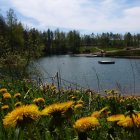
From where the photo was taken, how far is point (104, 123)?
2943 mm

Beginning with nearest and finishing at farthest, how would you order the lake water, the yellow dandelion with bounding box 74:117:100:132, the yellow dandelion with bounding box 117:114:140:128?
the yellow dandelion with bounding box 117:114:140:128 → the yellow dandelion with bounding box 74:117:100:132 → the lake water

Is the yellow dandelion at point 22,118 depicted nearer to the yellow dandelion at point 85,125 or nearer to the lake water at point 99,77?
the yellow dandelion at point 85,125

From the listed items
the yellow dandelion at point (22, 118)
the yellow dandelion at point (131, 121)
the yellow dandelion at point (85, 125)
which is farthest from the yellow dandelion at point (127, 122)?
the yellow dandelion at point (22, 118)

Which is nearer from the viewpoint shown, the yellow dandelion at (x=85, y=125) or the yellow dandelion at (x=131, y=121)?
the yellow dandelion at (x=131, y=121)

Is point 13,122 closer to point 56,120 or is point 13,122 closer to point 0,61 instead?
point 56,120

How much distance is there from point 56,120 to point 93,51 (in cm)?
17287

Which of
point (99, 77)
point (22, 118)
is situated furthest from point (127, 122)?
point (99, 77)

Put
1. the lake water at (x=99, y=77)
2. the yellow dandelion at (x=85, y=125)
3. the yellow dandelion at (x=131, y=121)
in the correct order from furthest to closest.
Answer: the lake water at (x=99, y=77)
the yellow dandelion at (x=85, y=125)
the yellow dandelion at (x=131, y=121)

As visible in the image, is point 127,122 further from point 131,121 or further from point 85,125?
point 85,125

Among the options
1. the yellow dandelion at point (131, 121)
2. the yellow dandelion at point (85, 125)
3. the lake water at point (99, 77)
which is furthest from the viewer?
the lake water at point (99, 77)

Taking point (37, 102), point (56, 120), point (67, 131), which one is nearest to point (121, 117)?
point (56, 120)

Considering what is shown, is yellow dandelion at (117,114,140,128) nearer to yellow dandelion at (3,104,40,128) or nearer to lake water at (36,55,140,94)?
yellow dandelion at (3,104,40,128)

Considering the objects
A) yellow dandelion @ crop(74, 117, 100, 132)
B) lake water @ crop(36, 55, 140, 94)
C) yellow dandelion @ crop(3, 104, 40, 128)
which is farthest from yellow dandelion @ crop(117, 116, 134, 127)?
lake water @ crop(36, 55, 140, 94)

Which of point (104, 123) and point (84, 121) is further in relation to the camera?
point (104, 123)
